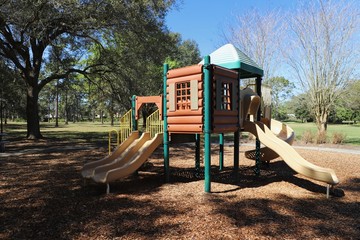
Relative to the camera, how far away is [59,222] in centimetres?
450

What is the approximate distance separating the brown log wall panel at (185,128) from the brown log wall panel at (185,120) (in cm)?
8

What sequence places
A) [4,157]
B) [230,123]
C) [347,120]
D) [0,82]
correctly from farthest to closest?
[347,120]
[0,82]
[4,157]
[230,123]

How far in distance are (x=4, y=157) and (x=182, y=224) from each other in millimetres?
10366

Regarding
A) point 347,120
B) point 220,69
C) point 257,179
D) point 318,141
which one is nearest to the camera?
point 220,69

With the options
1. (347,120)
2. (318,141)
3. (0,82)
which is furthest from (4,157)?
(347,120)

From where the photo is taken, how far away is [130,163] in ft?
21.8

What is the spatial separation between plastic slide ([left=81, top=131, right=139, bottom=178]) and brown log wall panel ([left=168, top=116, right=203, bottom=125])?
133 cm

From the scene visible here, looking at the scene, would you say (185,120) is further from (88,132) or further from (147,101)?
(88,132)

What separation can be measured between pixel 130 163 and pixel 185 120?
5.77ft

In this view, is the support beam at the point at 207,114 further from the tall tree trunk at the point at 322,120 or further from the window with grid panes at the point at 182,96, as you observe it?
the tall tree trunk at the point at 322,120

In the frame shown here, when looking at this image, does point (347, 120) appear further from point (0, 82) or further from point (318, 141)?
point (0, 82)

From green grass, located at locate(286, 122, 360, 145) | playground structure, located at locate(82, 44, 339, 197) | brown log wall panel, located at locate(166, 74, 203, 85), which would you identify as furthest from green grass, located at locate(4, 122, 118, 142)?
green grass, located at locate(286, 122, 360, 145)

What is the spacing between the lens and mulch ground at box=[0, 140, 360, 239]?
4.12 meters

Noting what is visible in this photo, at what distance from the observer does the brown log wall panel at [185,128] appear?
658 centimetres
